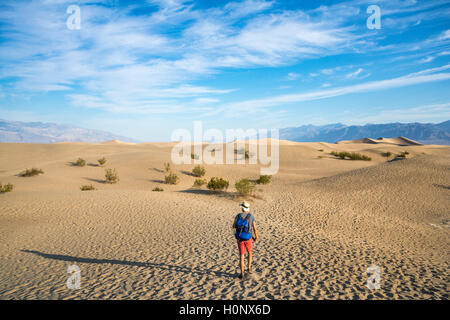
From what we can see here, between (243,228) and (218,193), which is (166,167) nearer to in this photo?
(218,193)

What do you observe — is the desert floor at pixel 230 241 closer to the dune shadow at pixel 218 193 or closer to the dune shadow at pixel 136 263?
the dune shadow at pixel 136 263

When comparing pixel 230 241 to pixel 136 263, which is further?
pixel 230 241

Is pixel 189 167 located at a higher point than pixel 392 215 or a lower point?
higher

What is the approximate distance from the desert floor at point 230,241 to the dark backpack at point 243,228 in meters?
1.13

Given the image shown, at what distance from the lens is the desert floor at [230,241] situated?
551 centimetres

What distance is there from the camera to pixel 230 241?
845 centimetres

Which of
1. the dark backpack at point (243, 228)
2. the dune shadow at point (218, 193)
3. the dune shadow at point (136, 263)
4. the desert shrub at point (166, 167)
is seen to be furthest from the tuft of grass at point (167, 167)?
the dark backpack at point (243, 228)

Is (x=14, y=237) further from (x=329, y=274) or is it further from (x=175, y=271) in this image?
(x=329, y=274)

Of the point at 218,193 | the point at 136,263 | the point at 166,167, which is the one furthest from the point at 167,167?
the point at 136,263

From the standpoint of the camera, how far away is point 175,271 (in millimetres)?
6262

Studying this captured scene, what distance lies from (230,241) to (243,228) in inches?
133

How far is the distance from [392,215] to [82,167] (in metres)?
26.8

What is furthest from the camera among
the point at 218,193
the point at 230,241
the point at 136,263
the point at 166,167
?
the point at 166,167
